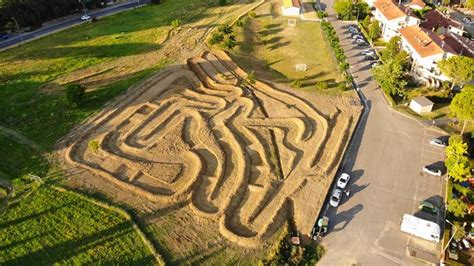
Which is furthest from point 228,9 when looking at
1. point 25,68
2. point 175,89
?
point 25,68

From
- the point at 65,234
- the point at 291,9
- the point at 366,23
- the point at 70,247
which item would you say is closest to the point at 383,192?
the point at 70,247

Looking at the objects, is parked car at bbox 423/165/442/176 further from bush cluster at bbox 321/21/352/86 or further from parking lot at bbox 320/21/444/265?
bush cluster at bbox 321/21/352/86

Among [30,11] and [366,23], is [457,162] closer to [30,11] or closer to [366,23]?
[366,23]

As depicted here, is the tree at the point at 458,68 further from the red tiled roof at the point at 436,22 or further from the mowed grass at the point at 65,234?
the mowed grass at the point at 65,234

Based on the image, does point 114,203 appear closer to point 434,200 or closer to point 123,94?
point 123,94

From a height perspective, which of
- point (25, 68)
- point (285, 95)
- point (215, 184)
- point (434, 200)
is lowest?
point (434, 200)

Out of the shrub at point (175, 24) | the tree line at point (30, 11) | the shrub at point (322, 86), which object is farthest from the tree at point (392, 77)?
the tree line at point (30, 11)
